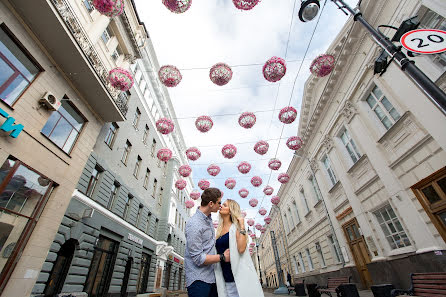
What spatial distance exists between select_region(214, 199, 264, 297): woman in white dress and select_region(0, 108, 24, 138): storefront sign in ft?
24.0

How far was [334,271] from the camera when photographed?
43.0 ft

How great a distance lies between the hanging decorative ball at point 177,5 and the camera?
5.29 metres

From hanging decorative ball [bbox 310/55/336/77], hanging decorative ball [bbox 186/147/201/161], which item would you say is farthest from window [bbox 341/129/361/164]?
hanging decorative ball [bbox 186/147/201/161]

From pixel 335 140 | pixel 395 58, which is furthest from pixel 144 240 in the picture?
pixel 395 58

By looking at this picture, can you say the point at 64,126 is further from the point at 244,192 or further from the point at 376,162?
the point at 376,162

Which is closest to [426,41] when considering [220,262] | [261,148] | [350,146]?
[220,262]

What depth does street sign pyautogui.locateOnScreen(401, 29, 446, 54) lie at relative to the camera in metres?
3.19

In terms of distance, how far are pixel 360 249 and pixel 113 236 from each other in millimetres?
13347

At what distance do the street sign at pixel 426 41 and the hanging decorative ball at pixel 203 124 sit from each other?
722 centimetres

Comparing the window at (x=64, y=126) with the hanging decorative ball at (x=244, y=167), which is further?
the hanging decorative ball at (x=244, y=167)

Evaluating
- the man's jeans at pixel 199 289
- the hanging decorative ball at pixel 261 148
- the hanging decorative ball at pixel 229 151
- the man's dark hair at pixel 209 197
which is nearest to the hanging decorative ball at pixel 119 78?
the hanging decorative ball at pixel 229 151

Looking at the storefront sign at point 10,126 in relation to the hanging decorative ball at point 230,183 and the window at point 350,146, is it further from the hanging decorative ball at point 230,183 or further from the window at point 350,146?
the window at point 350,146

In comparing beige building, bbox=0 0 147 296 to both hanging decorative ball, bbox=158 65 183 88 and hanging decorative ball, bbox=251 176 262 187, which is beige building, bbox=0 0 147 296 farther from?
hanging decorative ball, bbox=251 176 262 187

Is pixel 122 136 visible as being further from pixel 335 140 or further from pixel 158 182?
pixel 335 140
